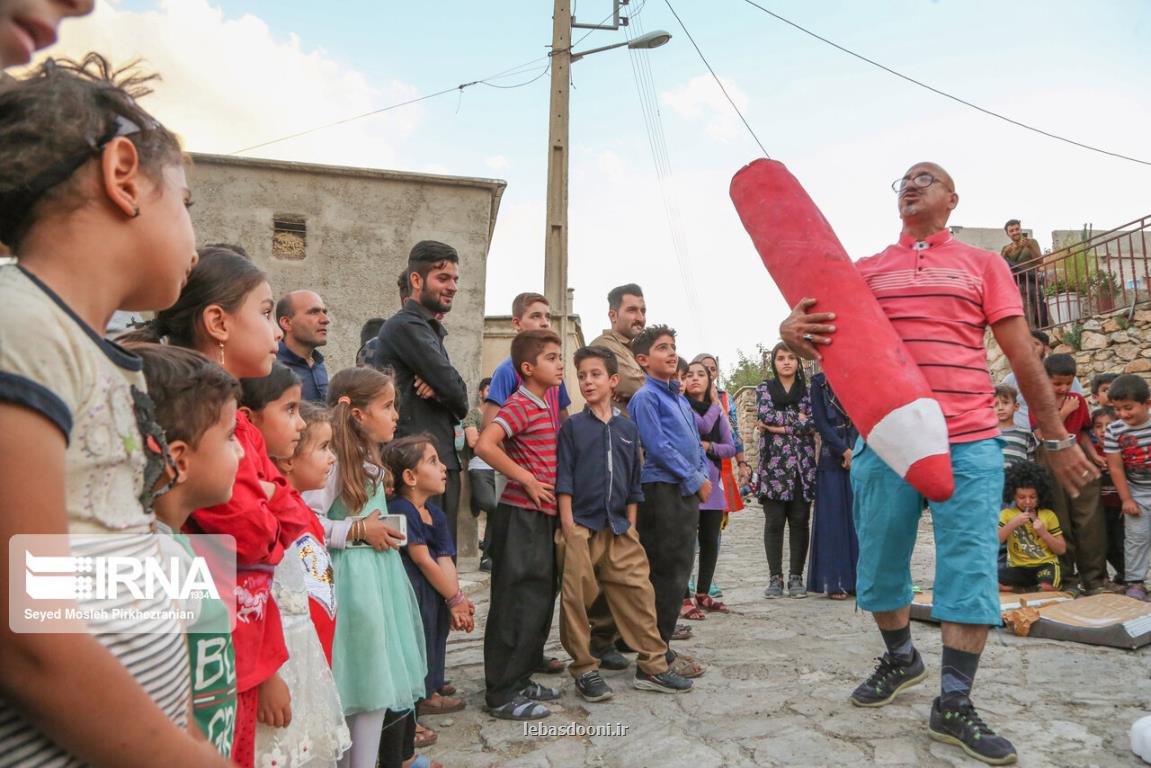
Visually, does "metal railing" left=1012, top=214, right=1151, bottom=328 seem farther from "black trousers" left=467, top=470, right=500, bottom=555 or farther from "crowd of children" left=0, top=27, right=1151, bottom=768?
"black trousers" left=467, top=470, right=500, bottom=555

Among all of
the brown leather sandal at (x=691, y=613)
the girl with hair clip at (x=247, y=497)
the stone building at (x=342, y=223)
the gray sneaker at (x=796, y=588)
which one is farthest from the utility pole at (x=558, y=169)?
the girl with hair clip at (x=247, y=497)

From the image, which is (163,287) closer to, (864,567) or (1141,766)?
(864,567)

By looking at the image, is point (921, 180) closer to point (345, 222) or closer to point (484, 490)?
point (484, 490)

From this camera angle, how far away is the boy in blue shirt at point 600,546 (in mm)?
3658

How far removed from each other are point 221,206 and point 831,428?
1034cm

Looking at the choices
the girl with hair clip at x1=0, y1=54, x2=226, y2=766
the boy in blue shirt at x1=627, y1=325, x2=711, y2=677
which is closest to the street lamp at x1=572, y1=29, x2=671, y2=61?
the boy in blue shirt at x1=627, y1=325, x2=711, y2=677

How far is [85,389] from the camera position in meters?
0.93

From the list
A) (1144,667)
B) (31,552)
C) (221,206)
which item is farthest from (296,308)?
(221,206)

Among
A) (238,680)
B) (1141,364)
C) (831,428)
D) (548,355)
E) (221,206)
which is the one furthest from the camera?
(221,206)

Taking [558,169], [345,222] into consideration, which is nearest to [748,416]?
[558,169]

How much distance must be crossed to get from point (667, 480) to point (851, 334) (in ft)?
5.18

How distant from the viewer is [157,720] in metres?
0.89

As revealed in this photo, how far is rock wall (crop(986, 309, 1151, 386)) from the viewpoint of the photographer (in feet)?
32.9

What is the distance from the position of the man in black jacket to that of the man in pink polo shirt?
5.08ft
